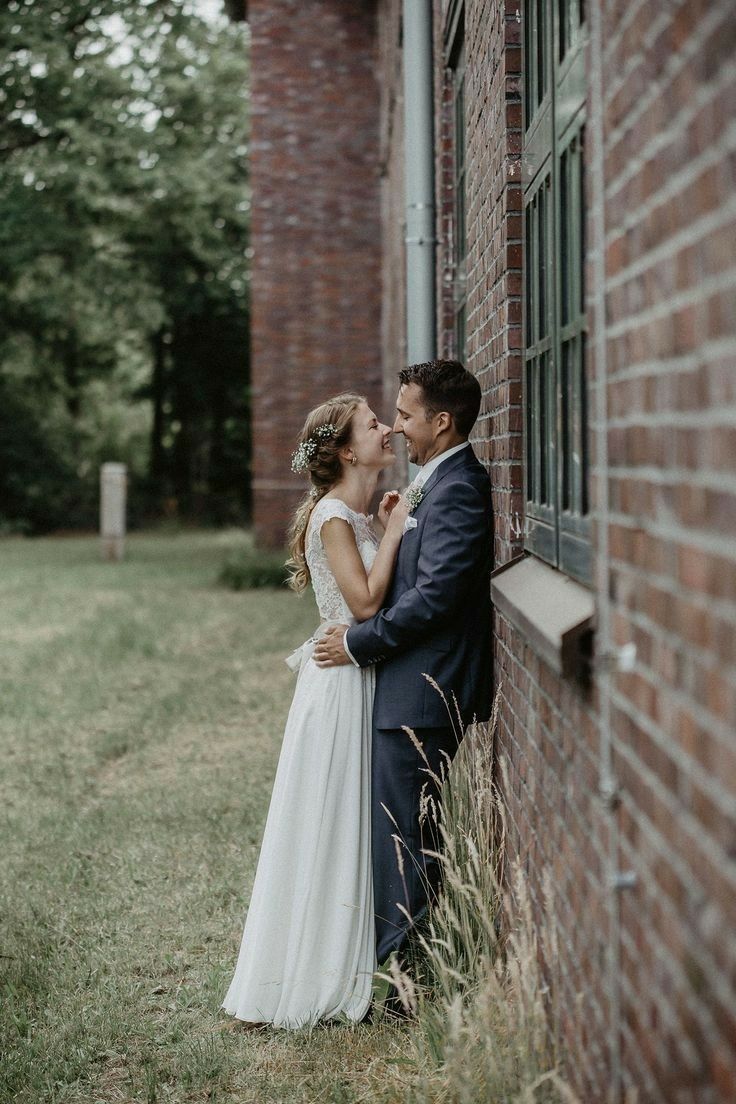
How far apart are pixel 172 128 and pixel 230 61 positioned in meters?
2.21

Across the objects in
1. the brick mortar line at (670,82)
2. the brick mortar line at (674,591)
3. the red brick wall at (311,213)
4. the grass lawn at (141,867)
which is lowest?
the grass lawn at (141,867)

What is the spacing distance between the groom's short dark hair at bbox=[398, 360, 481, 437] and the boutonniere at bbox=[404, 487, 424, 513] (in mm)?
232

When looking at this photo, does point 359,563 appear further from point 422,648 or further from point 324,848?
point 324,848

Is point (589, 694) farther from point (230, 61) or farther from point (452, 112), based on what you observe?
point (230, 61)

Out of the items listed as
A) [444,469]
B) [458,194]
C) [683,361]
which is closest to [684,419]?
[683,361]

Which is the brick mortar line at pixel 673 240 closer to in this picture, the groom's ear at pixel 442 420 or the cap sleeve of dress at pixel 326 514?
the groom's ear at pixel 442 420

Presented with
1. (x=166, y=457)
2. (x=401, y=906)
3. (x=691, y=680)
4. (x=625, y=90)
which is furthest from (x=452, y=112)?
(x=166, y=457)

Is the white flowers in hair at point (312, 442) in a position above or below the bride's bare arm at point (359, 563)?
above

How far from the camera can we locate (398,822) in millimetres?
3951

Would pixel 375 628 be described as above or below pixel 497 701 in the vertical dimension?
above

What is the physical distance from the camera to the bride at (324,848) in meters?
3.90

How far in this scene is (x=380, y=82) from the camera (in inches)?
634

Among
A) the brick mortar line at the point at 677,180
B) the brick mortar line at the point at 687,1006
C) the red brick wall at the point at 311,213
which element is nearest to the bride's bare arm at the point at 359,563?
the brick mortar line at the point at 677,180

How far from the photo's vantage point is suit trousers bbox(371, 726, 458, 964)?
3.92 meters
